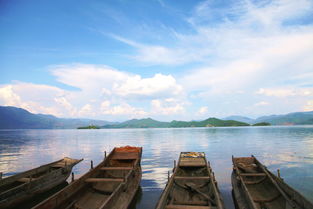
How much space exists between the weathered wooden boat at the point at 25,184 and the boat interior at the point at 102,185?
417cm

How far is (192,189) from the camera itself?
12.1 meters

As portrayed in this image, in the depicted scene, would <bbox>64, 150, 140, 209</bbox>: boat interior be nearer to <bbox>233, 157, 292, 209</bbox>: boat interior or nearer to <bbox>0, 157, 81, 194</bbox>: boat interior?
Answer: <bbox>0, 157, 81, 194</bbox>: boat interior

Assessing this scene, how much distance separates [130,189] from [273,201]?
884cm

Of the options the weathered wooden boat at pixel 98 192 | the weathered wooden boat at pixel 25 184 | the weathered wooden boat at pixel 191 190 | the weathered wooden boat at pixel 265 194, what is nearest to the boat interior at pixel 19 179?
the weathered wooden boat at pixel 25 184

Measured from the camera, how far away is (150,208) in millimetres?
13336

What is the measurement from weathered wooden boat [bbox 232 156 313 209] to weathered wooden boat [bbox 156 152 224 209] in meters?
1.48

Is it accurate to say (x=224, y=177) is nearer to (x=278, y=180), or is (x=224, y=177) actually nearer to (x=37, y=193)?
(x=278, y=180)

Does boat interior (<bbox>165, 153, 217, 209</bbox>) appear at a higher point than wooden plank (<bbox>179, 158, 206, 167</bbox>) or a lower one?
lower

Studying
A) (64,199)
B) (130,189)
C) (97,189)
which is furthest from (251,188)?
(64,199)

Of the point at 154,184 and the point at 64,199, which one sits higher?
the point at 64,199

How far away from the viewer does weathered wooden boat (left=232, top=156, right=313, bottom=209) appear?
9.05 meters

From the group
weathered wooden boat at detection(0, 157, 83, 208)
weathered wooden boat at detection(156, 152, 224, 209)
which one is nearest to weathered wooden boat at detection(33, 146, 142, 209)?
weathered wooden boat at detection(156, 152, 224, 209)

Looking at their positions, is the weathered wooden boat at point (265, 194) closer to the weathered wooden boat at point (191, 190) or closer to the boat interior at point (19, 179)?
the weathered wooden boat at point (191, 190)

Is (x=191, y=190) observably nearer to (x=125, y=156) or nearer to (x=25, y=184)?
(x=125, y=156)
